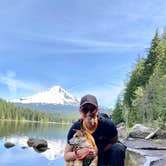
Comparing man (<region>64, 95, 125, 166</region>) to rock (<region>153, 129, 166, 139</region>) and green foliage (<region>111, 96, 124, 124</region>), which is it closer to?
rock (<region>153, 129, 166, 139</region>)

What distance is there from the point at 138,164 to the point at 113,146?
34.3 feet

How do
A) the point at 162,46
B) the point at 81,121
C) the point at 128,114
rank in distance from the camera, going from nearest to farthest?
the point at 81,121 < the point at 162,46 < the point at 128,114

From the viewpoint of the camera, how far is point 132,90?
71312 mm

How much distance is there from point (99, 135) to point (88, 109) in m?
0.52

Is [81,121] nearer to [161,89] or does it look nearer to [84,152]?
[84,152]

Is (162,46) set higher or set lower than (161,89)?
higher

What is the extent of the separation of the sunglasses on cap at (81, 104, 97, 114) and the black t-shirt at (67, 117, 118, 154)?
0.25 m

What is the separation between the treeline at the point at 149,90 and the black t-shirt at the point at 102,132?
38912 millimetres

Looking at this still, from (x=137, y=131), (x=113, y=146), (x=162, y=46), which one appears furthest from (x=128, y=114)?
(x=113, y=146)

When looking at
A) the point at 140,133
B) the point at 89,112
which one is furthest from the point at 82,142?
the point at 140,133

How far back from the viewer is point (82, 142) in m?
5.44

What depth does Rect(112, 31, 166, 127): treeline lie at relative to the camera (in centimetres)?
4878

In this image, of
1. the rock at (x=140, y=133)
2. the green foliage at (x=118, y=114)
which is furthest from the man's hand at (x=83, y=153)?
the green foliage at (x=118, y=114)

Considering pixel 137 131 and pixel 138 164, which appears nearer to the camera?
pixel 138 164
